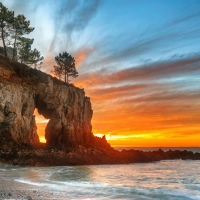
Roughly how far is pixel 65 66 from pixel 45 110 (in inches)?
714

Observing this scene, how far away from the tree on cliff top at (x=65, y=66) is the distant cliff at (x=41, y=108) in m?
10.6

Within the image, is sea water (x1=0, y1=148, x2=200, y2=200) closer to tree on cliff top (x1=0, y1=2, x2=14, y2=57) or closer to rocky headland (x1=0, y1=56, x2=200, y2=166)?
rocky headland (x1=0, y1=56, x2=200, y2=166)

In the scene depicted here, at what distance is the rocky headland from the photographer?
125ft

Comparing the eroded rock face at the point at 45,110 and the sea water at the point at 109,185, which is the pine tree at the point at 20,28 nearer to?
the eroded rock face at the point at 45,110

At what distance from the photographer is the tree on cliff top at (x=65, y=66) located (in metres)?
66.4

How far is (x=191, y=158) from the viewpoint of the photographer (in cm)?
7619

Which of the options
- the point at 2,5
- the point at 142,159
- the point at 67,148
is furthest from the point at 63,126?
the point at 2,5

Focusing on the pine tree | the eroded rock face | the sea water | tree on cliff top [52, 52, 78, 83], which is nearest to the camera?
the sea water

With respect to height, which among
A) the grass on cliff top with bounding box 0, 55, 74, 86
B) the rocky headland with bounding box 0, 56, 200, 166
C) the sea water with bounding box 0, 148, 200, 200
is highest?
the grass on cliff top with bounding box 0, 55, 74, 86

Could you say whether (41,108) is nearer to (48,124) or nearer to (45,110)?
(45,110)

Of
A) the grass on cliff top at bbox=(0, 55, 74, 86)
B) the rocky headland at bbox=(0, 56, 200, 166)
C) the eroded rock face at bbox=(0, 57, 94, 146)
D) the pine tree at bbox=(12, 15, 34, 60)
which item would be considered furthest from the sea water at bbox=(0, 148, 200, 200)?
the pine tree at bbox=(12, 15, 34, 60)

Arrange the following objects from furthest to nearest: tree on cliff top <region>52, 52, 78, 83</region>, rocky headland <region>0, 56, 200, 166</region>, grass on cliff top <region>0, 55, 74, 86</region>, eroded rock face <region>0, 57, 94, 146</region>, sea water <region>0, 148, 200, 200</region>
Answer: tree on cliff top <region>52, 52, 78, 83</region>, grass on cliff top <region>0, 55, 74, 86</region>, eroded rock face <region>0, 57, 94, 146</region>, rocky headland <region>0, 56, 200, 166</region>, sea water <region>0, 148, 200, 200</region>

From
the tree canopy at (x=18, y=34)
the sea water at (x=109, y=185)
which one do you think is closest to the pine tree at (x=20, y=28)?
the tree canopy at (x=18, y=34)

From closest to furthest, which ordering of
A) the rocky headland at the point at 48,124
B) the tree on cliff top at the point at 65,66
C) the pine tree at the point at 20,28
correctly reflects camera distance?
the rocky headland at the point at 48,124 → the pine tree at the point at 20,28 → the tree on cliff top at the point at 65,66
